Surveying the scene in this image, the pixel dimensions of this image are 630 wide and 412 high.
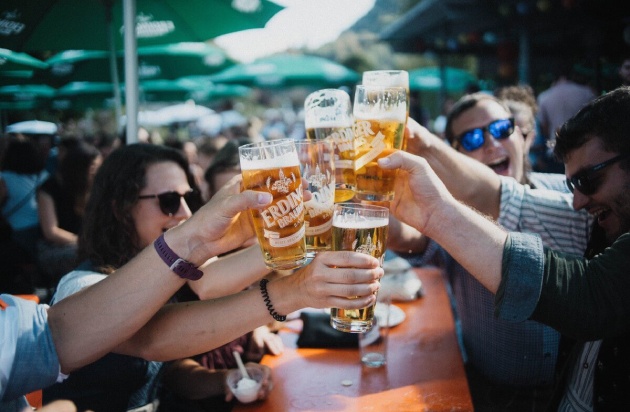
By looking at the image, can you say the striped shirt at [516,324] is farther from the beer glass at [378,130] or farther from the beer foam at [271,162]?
the beer foam at [271,162]

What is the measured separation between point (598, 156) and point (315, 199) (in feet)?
3.11

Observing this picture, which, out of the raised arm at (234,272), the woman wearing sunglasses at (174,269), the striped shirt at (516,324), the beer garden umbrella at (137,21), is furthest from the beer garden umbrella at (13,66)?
the striped shirt at (516,324)

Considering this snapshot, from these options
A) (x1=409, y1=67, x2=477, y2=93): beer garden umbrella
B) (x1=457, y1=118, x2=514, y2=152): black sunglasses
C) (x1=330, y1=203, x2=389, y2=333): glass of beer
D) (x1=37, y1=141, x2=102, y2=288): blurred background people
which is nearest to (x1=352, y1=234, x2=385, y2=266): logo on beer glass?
(x1=330, y1=203, x2=389, y2=333): glass of beer

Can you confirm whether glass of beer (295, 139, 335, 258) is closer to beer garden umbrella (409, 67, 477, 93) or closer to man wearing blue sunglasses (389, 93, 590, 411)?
man wearing blue sunglasses (389, 93, 590, 411)

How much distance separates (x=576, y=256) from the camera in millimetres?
1463

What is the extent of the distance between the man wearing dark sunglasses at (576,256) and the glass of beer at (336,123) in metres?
0.18

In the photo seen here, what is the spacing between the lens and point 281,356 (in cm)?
230

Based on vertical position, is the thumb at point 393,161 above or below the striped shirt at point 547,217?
above

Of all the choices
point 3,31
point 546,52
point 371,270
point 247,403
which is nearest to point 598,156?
point 371,270

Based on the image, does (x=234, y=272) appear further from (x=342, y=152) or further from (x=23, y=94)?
(x=23, y=94)

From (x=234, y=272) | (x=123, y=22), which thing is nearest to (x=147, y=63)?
(x=123, y=22)

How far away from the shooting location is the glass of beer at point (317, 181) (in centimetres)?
145

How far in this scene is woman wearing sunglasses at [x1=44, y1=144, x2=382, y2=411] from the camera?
1.47m

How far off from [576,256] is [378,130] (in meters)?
0.68
